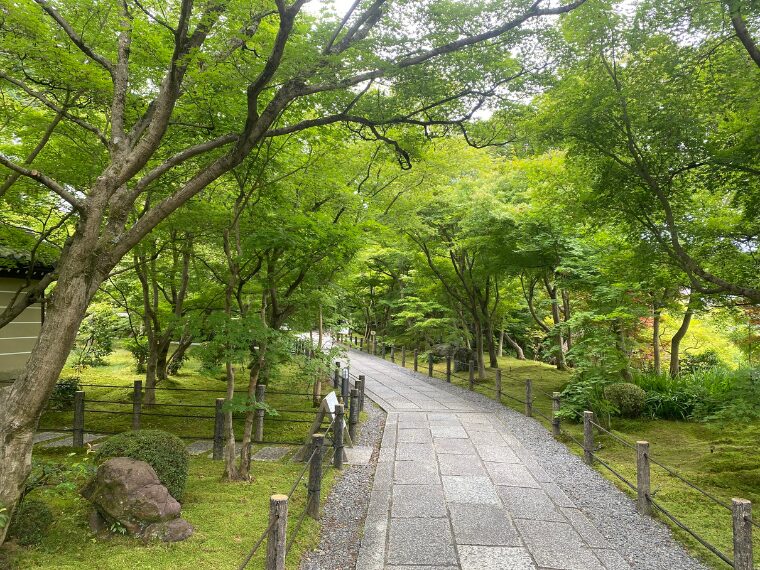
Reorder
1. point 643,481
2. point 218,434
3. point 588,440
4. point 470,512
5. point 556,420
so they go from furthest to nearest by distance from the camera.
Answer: point 556,420, point 218,434, point 588,440, point 643,481, point 470,512

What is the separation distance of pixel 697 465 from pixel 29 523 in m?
9.47

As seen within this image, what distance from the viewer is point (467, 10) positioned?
5.07 m

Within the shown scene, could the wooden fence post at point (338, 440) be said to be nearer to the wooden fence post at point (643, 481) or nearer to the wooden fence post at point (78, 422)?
the wooden fence post at point (643, 481)

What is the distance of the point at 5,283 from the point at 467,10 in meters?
13.4

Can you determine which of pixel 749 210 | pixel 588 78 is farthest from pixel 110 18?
pixel 749 210

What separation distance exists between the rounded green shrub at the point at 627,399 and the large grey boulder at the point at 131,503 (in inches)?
379

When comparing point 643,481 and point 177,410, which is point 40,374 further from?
point 177,410

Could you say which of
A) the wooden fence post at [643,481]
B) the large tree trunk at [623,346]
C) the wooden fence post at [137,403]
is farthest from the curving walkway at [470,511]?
the wooden fence post at [137,403]

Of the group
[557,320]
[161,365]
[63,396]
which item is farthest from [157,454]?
[557,320]

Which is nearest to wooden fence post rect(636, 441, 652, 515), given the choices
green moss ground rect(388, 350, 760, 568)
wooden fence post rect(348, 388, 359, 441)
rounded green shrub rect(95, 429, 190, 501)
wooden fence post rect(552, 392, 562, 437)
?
green moss ground rect(388, 350, 760, 568)

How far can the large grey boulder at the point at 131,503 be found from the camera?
4730 millimetres

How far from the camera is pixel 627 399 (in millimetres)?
10695

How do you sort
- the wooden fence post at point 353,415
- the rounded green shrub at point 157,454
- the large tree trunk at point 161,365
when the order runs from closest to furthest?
1. the rounded green shrub at point 157,454
2. the wooden fence post at point 353,415
3. the large tree trunk at point 161,365

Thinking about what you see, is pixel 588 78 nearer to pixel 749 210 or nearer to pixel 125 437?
pixel 749 210
